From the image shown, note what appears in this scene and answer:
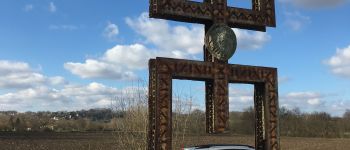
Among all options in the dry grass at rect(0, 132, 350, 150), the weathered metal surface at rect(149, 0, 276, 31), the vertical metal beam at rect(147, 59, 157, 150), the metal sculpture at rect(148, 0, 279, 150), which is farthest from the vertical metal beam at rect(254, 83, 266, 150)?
the dry grass at rect(0, 132, 350, 150)

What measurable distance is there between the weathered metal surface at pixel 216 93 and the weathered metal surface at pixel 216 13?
2.79ft

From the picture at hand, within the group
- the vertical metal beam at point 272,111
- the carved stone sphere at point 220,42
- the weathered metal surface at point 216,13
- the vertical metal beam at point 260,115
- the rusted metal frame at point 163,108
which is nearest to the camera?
the rusted metal frame at point 163,108

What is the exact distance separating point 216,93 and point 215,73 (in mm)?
349

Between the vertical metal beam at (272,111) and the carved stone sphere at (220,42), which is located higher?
the carved stone sphere at (220,42)

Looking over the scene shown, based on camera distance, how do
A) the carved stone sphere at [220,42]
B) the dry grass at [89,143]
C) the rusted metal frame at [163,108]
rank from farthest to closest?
the dry grass at [89,143], the carved stone sphere at [220,42], the rusted metal frame at [163,108]

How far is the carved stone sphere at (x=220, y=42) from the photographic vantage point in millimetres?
8320

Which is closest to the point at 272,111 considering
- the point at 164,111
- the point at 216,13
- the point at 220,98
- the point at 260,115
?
the point at 260,115

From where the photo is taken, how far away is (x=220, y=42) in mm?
8344

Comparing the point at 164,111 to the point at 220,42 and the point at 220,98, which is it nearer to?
the point at 220,98

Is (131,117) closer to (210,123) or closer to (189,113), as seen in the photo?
(189,113)

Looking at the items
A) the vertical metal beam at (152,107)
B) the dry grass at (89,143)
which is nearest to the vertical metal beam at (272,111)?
the vertical metal beam at (152,107)

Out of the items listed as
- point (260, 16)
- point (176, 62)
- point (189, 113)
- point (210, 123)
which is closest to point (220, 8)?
point (260, 16)

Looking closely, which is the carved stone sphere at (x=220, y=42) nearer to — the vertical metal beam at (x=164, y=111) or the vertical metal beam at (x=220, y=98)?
the vertical metal beam at (x=220, y=98)

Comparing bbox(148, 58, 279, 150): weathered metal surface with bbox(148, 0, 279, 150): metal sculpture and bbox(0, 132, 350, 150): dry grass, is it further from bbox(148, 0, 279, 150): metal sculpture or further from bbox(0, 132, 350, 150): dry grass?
bbox(0, 132, 350, 150): dry grass
